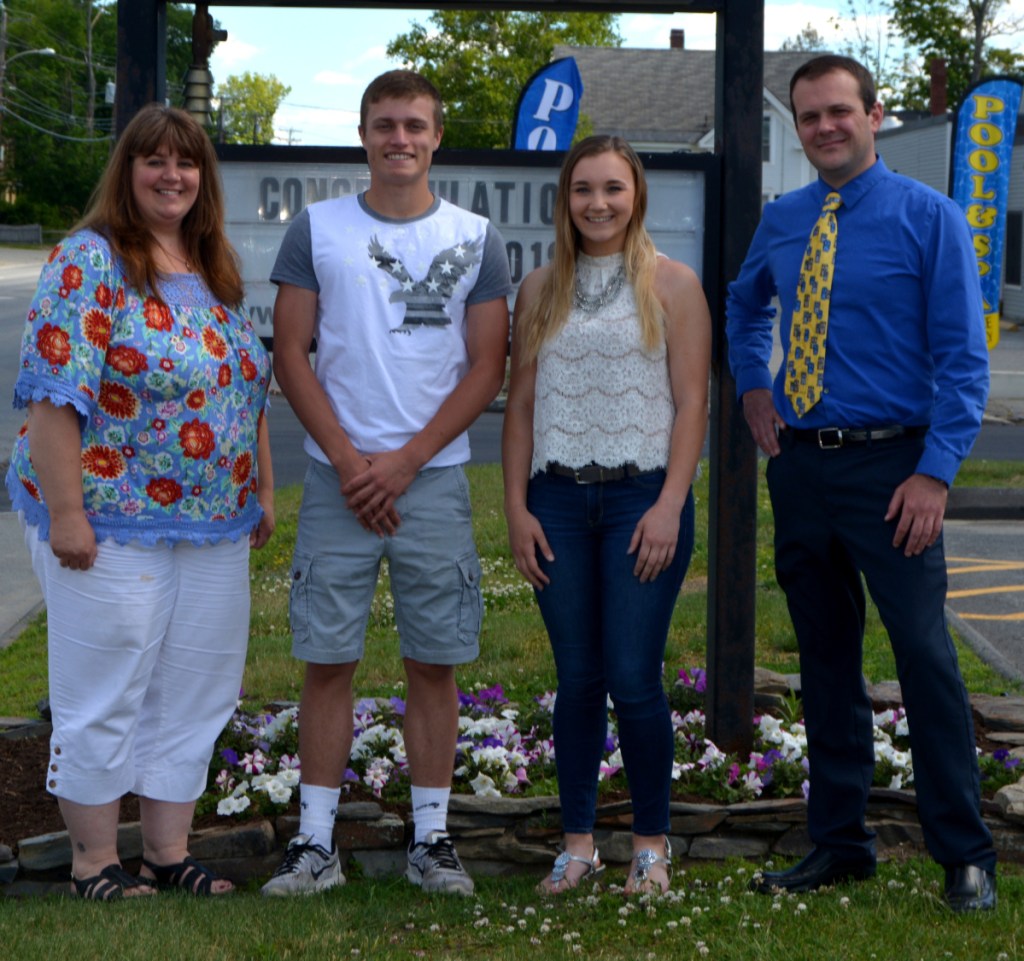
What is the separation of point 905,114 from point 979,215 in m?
33.4

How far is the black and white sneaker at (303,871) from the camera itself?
4047 millimetres

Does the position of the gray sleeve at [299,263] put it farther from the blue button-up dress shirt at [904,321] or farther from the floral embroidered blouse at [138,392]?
the blue button-up dress shirt at [904,321]

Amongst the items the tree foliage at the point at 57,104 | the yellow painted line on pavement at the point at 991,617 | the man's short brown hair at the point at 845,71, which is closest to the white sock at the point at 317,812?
the man's short brown hair at the point at 845,71

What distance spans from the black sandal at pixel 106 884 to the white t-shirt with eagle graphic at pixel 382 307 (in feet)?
4.25

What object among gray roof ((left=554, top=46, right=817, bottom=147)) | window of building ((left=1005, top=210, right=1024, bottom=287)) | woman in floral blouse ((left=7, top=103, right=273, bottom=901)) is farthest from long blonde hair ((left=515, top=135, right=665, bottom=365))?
gray roof ((left=554, top=46, right=817, bottom=147))

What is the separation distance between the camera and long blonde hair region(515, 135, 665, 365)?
152 inches

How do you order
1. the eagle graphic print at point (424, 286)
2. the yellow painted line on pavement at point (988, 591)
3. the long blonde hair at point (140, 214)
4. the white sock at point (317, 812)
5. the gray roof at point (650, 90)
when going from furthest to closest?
1. the gray roof at point (650, 90)
2. the yellow painted line on pavement at point (988, 591)
3. the white sock at point (317, 812)
4. the eagle graphic print at point (424, 286)
5. the long blonde hair at point (140, 214)

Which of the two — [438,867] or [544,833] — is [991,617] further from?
[438,867]

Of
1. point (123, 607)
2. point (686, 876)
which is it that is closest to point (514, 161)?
point (123, 607)

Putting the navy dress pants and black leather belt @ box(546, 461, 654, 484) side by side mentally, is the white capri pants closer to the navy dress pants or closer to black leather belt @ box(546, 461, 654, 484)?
black leather belt @ box(546, 461, 654, 484)

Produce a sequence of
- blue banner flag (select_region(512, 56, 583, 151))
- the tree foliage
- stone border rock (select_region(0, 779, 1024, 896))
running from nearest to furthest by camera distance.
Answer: stone border rock (select_region(0, 779, 1024, 896))
blue banner flag (select_region(512, 56, 583, 151))
the tree foliage

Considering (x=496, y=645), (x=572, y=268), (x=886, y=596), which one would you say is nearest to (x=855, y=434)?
(x=886, y=596)

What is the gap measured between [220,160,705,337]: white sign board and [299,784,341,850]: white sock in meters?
1.59

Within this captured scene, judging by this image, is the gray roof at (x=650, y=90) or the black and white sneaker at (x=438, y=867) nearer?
the black and white sneaker at (x=438, y=867)
